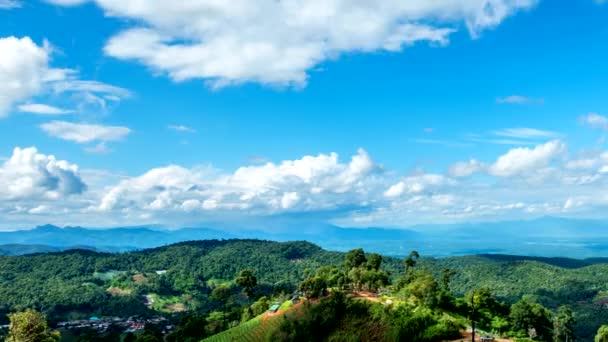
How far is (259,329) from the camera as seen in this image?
7144 centimetres

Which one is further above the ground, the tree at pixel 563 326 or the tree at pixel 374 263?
the tree at pixel 374 263

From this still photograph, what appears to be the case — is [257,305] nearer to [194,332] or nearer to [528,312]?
[194,332]

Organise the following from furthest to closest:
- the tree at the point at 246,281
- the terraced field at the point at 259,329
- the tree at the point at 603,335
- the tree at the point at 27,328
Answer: the tree at the point at 246,281 < the terraced field at the point at 259,329 < the tree at the point at 603,335 < the tree at the point at 27,328

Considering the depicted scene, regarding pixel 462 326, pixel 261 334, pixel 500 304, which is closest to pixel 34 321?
pixel 261 334

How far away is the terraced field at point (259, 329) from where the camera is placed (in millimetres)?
68562

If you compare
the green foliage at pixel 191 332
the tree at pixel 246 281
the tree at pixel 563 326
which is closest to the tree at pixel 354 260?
the tree at pixel 246 281

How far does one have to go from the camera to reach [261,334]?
68688 mm

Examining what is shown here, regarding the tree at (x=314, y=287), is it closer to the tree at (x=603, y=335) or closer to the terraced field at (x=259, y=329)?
the terraced field at (x=259, y=329)

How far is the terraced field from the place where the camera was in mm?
68562

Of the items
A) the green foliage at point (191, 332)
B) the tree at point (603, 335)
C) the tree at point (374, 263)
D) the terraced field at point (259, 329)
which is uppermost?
the tree at point (374, 263)

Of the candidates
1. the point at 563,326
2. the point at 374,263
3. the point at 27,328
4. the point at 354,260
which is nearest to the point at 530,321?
the point at 563,326

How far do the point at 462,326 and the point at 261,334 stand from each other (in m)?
28.6

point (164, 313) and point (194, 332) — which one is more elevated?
point (194, 332)

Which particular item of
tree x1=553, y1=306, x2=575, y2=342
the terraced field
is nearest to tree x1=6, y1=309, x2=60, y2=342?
the terraced field
